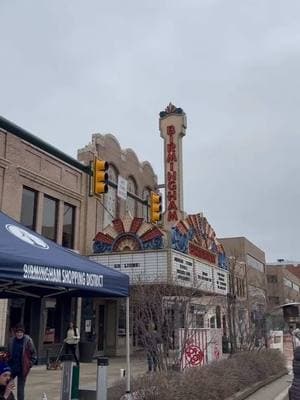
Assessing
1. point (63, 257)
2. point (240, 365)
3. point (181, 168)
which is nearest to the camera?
point (63, 257)

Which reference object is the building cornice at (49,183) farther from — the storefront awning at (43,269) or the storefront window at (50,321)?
the storefront awning at (43,269)

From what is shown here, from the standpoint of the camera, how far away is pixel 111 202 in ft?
86.1

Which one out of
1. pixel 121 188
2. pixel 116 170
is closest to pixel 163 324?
pixel 121 188

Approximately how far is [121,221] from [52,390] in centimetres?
1091

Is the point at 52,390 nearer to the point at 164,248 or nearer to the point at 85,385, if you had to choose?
the point at 85,385

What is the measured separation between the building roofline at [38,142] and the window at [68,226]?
1874 millimetres

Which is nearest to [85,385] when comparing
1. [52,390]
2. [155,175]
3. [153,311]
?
[52,390]

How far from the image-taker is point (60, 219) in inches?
869

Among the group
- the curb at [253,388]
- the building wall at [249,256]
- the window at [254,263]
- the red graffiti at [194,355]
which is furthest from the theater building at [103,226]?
the window at [254,263]

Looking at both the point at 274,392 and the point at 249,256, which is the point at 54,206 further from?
the point at 249,256

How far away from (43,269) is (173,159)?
71.1 feet

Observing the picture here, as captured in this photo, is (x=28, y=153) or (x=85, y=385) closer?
(x=85, y=385)

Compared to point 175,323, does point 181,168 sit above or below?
above

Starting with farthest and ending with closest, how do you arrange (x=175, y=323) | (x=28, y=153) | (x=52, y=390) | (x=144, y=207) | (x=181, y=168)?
(x=144, y=207)
(x=181, y=168)
(x=28, y=153)
(x=52, y=390)
(x=175, y=323)
